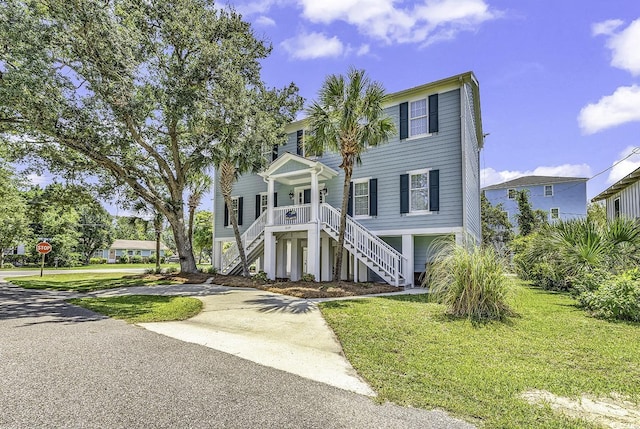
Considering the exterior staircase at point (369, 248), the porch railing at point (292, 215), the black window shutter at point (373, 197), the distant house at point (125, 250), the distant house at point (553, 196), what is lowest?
the distant house at point (125, 250)

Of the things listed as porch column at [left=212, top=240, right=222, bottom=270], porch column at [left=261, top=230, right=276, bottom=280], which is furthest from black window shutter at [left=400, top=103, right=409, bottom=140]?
porch column at [left=212, top=240, right=222, bottom=270]

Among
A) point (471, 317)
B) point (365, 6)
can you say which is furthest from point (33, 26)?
point (471, 317)

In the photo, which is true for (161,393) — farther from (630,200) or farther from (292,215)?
(630,200)

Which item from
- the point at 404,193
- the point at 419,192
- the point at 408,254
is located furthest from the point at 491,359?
the point at 404,193

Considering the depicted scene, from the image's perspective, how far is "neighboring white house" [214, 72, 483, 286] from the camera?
14273 millimetres

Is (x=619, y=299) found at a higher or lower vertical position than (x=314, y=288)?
higher

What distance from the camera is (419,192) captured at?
49.9 ft

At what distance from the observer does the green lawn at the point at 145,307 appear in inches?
318

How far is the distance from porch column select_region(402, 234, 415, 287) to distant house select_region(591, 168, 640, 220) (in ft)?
25.8

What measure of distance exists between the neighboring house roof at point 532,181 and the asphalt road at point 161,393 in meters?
39.1

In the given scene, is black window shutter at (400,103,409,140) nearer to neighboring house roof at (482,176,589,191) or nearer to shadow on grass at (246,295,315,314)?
shadow on grass at (246,295,315,314)

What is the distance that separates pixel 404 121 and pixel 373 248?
5674 mm

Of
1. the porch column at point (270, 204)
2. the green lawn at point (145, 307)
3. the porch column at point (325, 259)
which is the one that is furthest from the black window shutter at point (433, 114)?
the green lawn at point (145, 307)

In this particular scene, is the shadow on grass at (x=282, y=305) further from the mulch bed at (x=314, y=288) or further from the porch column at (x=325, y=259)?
the porch column at (x=325, y=259)
